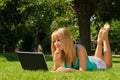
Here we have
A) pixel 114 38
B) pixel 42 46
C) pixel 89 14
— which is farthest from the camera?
pixel 114 38

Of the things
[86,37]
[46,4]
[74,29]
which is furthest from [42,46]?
[86,37]

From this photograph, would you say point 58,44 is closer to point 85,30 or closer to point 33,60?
point 33,60

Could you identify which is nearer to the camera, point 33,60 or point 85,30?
point 33,60

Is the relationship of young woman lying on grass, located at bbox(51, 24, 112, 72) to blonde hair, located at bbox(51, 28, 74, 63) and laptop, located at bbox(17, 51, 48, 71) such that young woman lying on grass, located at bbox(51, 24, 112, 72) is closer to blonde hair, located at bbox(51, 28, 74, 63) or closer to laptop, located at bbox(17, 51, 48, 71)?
blonde hair, located at bbox(51, 28, 74, 63)

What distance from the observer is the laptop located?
6832 mm

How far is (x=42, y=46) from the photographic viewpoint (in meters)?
65.3

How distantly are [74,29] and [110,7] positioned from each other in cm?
2958

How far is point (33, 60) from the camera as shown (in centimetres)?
700

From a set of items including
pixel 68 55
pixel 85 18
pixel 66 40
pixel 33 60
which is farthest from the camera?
pixel 85 18

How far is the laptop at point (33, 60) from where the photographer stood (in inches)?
269

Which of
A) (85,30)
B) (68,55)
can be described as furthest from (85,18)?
(68,55)

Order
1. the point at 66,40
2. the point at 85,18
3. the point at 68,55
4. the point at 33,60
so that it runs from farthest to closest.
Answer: the point at 85,18, the point at 68,55, the point at 33,60, the point at 66,40

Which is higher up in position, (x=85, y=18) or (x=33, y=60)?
(x=33, y=60)

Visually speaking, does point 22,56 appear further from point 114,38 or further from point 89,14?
point 114,38
